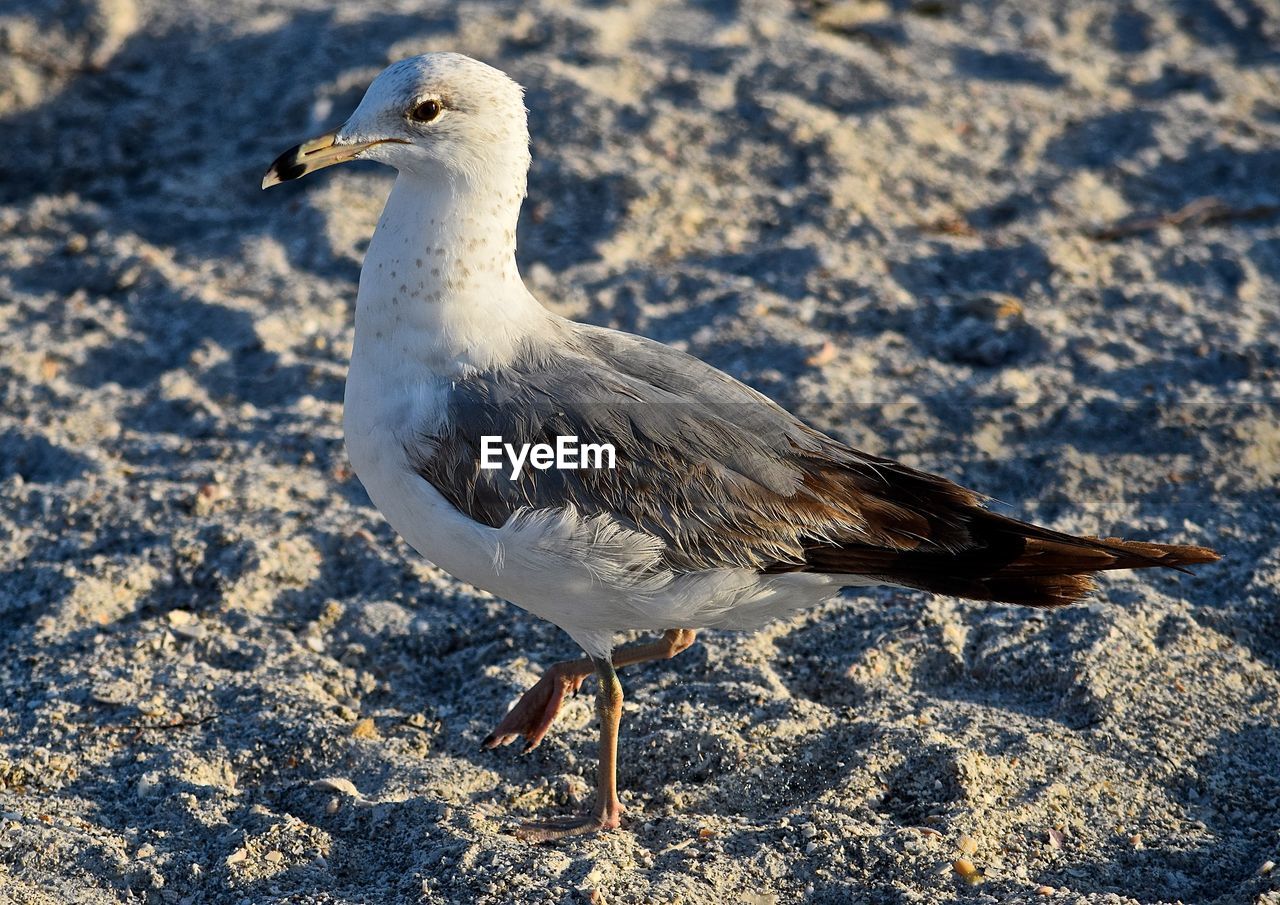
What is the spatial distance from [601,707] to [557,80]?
4189 mm

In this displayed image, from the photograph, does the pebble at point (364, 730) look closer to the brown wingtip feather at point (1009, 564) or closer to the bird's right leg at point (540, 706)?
the bird's right leg at point (540, 706)

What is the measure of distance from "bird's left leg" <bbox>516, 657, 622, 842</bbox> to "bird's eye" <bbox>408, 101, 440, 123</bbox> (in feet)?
4.69

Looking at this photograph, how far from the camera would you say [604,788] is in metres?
3.62

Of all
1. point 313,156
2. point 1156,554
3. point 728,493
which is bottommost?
point 1156,554

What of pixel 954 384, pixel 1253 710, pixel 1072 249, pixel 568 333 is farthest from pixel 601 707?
pixel 1072 249

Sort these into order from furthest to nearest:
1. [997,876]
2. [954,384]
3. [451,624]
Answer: [954,384]
[451,624]
[997,876]

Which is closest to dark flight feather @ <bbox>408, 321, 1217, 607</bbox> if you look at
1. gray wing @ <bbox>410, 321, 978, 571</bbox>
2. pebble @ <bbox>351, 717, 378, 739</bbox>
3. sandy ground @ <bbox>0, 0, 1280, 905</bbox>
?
gray wing @ <bbox>410, 321, 978, 571</bbox>

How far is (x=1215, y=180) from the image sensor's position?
6684 millimetres

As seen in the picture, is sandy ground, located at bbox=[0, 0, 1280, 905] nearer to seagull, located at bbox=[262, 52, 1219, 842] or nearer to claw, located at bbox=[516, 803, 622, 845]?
claw, located at bbox=[516, 803, 622, 845]

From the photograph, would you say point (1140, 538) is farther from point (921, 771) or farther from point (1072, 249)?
point (1072, 249)

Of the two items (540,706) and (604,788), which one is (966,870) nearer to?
(604,788)

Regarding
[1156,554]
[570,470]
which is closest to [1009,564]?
[1156,554]

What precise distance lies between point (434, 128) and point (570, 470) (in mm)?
931

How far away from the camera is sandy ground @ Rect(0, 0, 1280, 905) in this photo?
11.5 feet
